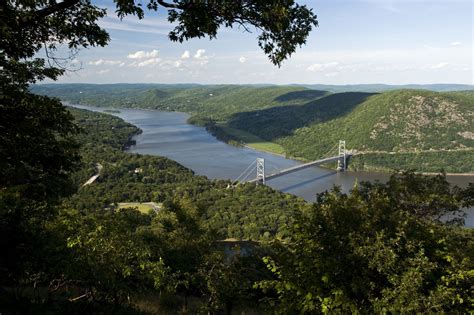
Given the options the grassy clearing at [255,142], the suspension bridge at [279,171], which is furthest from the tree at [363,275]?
the grassy clearing at [255,142]

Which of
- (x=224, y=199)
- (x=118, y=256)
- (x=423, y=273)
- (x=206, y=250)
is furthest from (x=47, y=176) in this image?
(x=224, y=199)

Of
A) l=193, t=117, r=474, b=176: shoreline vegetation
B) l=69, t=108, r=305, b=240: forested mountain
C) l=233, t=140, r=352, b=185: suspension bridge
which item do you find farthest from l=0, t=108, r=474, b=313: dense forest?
l=193, t=117, r=474, b=176: shoreline vegetation

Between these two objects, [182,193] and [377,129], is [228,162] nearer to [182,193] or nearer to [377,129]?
[182,193]

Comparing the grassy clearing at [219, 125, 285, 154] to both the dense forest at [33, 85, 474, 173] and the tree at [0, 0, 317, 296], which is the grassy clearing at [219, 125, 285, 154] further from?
the tree at [0, 0, 317, 296]

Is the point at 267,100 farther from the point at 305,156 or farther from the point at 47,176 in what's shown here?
the point at 47,176

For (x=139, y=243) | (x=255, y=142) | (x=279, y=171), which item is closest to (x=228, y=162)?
(x=279, y=171)
